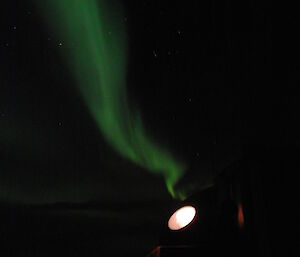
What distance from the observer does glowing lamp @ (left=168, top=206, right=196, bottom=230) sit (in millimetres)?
2381

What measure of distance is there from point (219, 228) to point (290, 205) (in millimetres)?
528

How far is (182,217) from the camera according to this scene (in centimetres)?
242

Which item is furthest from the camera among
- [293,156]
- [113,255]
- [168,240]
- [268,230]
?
[113,255]

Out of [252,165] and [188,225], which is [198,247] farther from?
[252,165]

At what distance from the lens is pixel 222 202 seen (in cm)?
234

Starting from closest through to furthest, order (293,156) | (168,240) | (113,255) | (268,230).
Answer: (268,230), (293,156), (168,240), (113,255)

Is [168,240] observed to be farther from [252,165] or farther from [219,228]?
[252,165]

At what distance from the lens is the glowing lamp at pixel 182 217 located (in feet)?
7.81

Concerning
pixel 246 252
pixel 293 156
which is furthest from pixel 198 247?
pixel 293 156

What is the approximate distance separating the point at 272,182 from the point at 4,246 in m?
7.47

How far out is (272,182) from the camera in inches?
83.7

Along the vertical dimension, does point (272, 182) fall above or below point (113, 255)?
below

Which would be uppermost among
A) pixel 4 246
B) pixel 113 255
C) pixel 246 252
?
pixel 4 246

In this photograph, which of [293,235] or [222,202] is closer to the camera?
[293,235]
